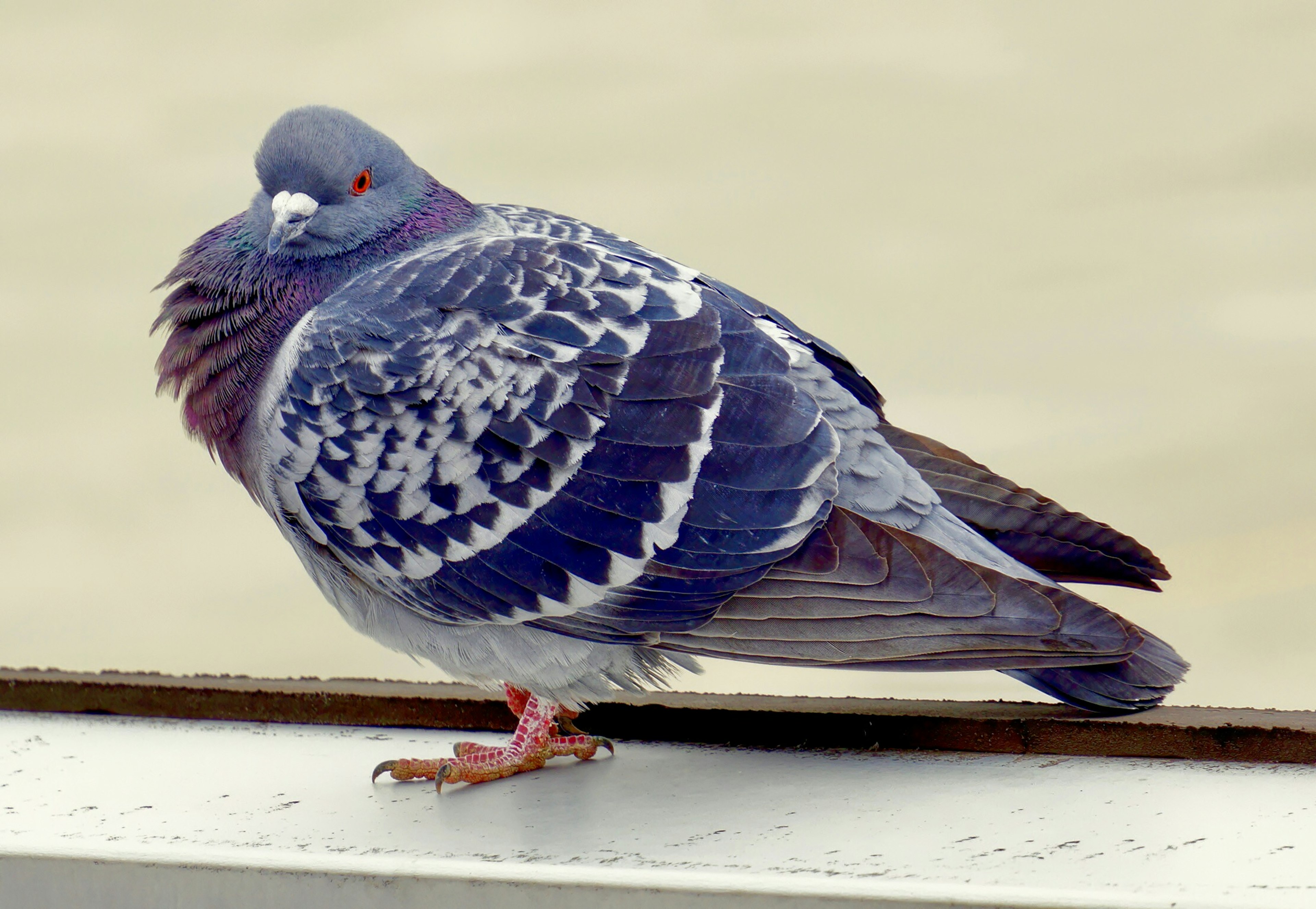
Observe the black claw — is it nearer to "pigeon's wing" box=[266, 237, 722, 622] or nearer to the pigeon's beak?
"pigeon's wing" box=[266, 237, 722, 622]

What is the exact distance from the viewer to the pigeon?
229 centimetres

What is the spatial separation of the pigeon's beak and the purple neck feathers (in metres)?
0.06

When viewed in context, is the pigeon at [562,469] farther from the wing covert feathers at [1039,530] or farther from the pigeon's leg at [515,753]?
the wing covert feathers at [1039,530]

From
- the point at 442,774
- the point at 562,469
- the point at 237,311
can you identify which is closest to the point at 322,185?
the point at 237,311

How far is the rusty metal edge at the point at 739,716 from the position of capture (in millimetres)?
2652

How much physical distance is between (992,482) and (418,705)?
1.40m

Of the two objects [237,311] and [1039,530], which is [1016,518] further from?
[237,311]

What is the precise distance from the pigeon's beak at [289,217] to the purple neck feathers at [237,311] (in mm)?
64

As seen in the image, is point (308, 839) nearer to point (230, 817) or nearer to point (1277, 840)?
point (230, 817)

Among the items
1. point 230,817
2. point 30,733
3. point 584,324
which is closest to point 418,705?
point 230,817

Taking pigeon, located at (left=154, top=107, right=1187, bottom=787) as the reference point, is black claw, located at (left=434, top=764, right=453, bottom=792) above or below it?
below

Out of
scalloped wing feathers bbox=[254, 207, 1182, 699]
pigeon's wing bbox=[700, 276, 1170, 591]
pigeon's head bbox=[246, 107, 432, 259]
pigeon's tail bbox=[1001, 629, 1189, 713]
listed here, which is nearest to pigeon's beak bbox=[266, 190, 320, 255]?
pigeon's head bbox=[246, 107, 432, 259]

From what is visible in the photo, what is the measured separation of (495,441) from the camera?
2340 millimetres

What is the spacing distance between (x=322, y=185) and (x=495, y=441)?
63cm
